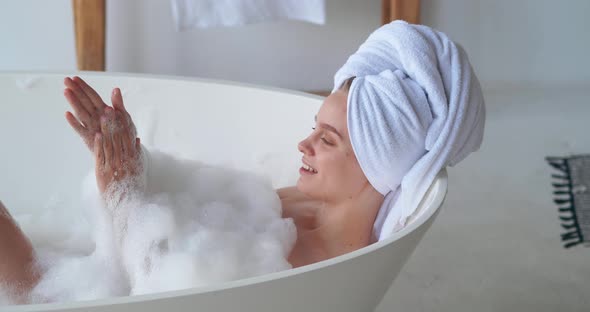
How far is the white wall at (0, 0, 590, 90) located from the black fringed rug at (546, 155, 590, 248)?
0.59 m

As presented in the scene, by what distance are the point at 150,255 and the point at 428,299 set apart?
2.33 feet

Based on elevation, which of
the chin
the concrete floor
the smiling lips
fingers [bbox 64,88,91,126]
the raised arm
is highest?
fingers [bbox 64,88,91,126]

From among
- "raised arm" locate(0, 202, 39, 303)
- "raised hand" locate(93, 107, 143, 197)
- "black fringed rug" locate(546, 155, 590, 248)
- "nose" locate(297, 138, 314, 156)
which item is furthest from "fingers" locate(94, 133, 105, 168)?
"black fringed rug" locate(546, 155, 590, 248)

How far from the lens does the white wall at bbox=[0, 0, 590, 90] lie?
8.11 ft

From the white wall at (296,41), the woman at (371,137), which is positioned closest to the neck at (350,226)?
the woman at (371,137)

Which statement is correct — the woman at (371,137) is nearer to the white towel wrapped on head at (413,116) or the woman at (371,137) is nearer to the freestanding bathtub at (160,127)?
the white towel wrapped on head at (413,116)

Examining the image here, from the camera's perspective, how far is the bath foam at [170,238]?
113 centimetres

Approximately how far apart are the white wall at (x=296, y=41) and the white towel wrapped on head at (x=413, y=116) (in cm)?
141

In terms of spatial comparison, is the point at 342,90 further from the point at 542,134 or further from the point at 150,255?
the point at 542,134

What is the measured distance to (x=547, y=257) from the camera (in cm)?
186

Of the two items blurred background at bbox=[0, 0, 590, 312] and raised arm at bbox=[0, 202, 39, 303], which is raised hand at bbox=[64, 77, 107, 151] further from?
blurred background at bbox=[0, 0, 590, 312]

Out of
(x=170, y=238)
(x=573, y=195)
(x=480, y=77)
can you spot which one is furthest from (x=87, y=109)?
(x=480, y=77)

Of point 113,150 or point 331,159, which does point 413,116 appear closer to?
point 331,159

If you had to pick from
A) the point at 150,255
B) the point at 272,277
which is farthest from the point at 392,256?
the point at 150,255
